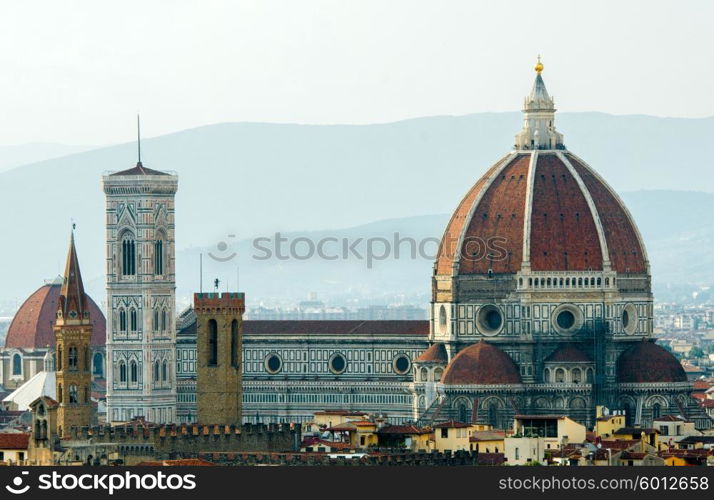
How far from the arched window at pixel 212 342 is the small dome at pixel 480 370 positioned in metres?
15.2

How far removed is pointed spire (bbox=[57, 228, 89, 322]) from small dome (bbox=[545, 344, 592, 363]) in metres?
26.2

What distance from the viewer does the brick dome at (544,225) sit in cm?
16838

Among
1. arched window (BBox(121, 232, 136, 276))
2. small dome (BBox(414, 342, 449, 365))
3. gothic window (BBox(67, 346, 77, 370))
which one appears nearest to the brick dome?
small dome (BBox(414, 342, 449, 365))

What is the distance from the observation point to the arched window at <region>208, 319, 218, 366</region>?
15362 centimetres

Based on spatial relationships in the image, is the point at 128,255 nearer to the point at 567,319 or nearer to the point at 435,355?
the point at 435,355

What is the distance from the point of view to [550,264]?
169m

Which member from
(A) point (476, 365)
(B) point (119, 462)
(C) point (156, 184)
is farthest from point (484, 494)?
(C) point (156, 184)

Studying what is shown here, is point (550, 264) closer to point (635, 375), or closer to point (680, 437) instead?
point (635, 375)

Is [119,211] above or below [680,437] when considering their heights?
above

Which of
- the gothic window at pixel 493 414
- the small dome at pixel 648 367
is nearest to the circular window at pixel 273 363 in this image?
the gothic window at pixel 493 414

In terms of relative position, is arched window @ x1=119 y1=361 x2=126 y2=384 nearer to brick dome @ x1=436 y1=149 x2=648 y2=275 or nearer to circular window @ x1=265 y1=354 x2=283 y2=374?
circular window @ x1=265 y1=354 x2=283 y2=374

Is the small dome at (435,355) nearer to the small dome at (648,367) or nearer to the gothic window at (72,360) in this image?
the small dome at (648,367)

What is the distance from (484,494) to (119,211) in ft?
279

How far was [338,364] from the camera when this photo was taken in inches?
6914
